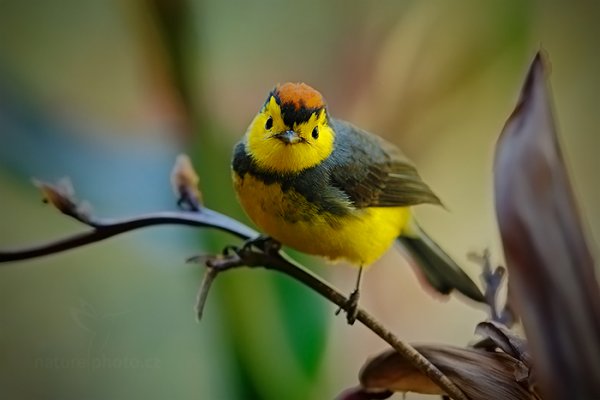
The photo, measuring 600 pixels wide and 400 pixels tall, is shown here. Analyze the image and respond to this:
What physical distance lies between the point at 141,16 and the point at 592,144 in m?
0.85

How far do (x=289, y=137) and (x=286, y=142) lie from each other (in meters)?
0.01

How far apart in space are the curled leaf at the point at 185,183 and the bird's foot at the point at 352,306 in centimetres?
30

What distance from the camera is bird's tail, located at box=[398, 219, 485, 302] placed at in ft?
3.73

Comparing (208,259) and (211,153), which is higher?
(211,153)

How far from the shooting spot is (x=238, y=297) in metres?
1.10

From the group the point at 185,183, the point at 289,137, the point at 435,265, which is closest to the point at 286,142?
the point at 289,137

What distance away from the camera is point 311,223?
984 millimetres

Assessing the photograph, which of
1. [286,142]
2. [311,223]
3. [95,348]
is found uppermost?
[286,142]

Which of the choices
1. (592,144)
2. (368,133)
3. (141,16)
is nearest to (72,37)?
(141,16)

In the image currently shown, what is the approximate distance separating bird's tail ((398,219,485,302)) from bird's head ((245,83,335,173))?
0.25 metres

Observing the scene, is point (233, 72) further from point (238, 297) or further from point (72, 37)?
point (238, 297)

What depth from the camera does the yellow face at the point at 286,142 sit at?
0.95m

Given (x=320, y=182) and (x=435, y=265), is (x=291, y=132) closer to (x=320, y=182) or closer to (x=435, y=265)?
(x=320, y=182)

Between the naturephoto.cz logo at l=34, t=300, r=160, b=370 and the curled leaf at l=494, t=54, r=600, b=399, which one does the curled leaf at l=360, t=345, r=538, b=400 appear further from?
the naturephoto.cz logo at l=34, t=300, r=160, b=370
